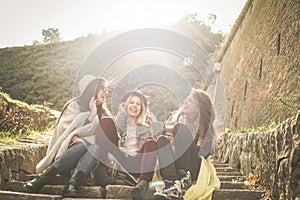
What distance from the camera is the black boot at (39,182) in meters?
2.88

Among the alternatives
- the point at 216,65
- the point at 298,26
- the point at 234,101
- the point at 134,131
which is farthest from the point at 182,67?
the point at 134,131

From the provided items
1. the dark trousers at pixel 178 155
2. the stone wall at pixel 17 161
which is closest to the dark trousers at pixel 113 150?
the dark trousers at pixel 178 155

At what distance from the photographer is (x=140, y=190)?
2805 mm

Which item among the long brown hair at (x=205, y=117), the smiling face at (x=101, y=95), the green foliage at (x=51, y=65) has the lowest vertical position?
the long brown hair at (x=205, y=117)

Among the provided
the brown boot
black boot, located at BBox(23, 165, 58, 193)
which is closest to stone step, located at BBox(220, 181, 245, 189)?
the brown boot

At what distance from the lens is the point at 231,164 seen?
466 cm

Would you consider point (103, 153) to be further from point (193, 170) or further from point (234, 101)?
point (234, 101)

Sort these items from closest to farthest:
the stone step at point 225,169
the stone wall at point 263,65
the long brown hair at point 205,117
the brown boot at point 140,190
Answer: the brown boot at point 140,190, the long brown hair at point 205,117, the stone step at point 225,169, the stone wall at point 263,65

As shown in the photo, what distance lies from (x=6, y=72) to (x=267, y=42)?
13255 mm

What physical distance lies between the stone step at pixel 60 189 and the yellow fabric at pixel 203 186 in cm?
68

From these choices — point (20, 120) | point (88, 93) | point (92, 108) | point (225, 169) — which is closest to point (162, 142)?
point (92, 108)

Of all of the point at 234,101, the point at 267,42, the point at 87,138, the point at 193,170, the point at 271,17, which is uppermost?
the point at 271,17

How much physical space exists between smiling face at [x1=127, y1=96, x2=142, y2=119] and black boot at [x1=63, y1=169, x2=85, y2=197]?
933mm

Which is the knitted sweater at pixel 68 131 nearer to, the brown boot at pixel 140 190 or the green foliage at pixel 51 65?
the brown boot at pixel 140 190
